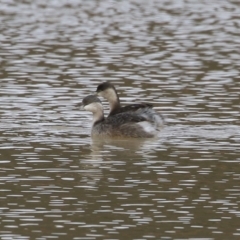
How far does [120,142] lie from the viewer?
15.7 meters

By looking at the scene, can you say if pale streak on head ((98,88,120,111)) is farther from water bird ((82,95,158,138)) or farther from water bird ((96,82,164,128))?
water bird ((82,95,158,138))

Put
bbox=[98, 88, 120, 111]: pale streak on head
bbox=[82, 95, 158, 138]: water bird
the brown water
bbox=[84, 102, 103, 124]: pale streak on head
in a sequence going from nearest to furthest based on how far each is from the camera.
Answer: the brown water, bbox=[82, 95, 158, 138]: water bird, bbox=[84, 102, 103, 124]: pale streak on head, bbox=[98, 88, 120, 111]: pale streak on head

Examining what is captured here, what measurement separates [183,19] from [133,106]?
1558 cm

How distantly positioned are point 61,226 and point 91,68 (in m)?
12.2

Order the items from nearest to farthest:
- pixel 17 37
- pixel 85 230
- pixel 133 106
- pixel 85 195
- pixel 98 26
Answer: pixel 85 230, pixel 85 195, pixel 133 106, pixel 17 37, pixel 98 26

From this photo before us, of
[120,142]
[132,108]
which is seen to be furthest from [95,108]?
[120,142]

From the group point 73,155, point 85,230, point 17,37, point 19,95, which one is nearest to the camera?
point 85,230

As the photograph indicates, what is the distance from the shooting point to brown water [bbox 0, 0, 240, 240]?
35.2 ft

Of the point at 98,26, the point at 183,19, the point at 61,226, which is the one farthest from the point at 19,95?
the point at 183,19

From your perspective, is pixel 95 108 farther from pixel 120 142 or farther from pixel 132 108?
pixel 120 142

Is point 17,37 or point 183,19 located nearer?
point 17,37

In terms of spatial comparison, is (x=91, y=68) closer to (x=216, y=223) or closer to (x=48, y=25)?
(x=48, y=25)

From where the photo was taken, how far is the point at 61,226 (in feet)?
34.0

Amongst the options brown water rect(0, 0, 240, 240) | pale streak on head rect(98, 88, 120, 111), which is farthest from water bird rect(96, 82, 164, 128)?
brown water rect(0, 0, 240, 240)
